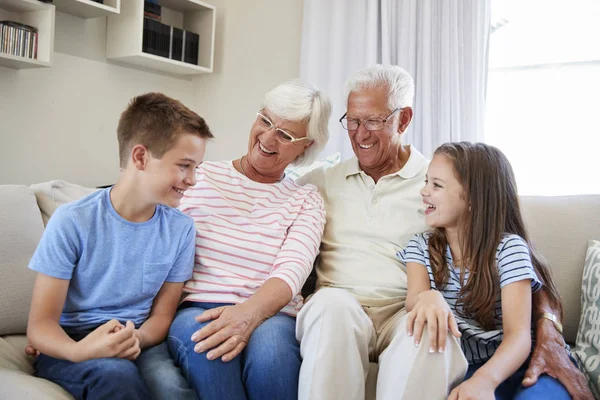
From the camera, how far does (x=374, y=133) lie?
1831mm

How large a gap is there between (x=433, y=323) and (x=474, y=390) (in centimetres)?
15

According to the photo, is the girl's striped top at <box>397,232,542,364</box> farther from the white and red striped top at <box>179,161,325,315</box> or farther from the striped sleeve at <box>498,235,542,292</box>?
the white and red striped top at <box>179,161,325,315</box>

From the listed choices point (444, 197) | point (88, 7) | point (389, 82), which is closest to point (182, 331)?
point (444, 197)

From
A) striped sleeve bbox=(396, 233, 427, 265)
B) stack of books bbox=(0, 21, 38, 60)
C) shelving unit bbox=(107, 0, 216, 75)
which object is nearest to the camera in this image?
striped sleeve bbox=(396, 233, 427, 265)

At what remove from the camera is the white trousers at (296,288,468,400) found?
48.4 inches

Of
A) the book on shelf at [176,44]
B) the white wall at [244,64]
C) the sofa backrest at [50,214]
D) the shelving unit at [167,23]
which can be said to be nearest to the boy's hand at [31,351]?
the sofa backrest at [50,214]

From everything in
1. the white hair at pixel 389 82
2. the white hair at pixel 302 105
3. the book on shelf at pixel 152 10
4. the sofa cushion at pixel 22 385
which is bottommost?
the sofa cushion at pixel 22 385

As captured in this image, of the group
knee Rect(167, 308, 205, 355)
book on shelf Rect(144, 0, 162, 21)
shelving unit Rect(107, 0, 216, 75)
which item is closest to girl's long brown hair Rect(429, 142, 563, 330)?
knee Rect(167, 308, 205, 355)

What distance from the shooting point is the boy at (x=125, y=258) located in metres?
1.26

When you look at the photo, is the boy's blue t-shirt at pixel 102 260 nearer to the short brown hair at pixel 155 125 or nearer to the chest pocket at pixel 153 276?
the chest pocket at pixel 153 276

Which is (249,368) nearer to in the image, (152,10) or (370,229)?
(370,229)

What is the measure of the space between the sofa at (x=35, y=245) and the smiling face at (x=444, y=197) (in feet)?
Result: 1.38

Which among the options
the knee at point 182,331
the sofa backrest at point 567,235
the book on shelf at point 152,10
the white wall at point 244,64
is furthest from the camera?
the white wall at point 244,64

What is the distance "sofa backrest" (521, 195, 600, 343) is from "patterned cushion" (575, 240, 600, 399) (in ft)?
0.15
